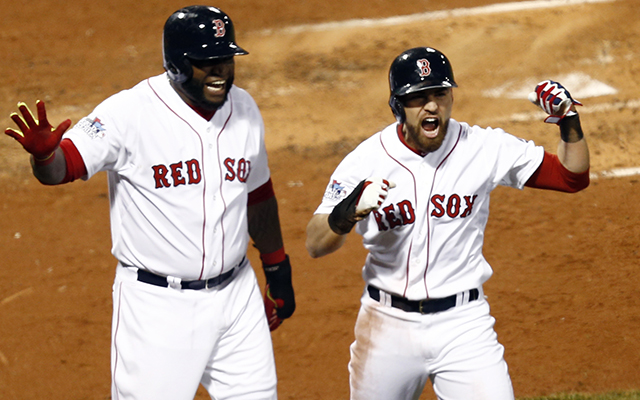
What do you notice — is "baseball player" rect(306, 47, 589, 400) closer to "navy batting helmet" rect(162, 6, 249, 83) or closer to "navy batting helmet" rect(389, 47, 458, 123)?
"navy batting helmet" rect(389, 47, 458, 123)

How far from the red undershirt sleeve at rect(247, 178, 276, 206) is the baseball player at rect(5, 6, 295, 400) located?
0.92ft

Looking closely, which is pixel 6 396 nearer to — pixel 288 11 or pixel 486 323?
pixel 486 323

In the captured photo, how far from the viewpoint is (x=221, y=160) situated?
12.6ft

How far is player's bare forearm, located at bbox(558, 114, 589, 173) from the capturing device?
3.76m

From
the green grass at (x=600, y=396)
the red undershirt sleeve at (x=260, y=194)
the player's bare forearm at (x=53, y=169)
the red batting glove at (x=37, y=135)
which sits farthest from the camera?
the green grass at (x=600, y=396)

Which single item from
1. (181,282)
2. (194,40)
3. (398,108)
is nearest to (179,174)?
(181,282)

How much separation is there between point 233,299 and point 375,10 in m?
7.14

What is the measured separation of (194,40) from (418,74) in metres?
1.00

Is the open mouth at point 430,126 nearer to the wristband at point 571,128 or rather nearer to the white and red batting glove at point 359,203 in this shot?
the white and red batting glove at point 359,203

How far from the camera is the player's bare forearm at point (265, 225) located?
427 cm

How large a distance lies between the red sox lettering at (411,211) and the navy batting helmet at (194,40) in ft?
3.13

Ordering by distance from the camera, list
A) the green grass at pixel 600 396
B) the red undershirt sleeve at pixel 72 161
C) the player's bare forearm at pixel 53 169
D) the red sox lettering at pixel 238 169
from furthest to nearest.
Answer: the green grass at pixel 600 396, the red sox lettering at pixel 238 169, the red undershirt sleeve at pixel 72 161, the player's bare forearm at pixel 53 169

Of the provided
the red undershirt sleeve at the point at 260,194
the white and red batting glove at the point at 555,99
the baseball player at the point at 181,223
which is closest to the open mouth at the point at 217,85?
the baseball player at the point at 181,223

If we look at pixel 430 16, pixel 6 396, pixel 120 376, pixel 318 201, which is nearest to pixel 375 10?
pixel 430 16
